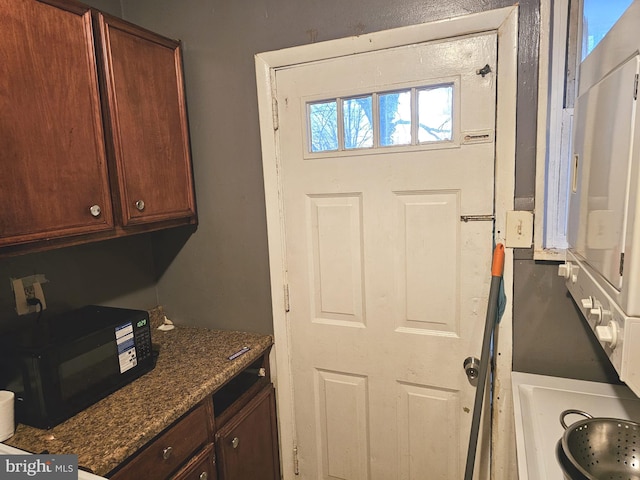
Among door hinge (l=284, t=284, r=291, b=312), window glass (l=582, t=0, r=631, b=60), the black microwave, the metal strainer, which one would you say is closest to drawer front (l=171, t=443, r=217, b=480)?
the black microwave

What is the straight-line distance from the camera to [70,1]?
1.30 metres

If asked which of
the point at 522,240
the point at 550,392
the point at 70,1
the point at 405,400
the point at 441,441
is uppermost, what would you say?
the point at 70,1

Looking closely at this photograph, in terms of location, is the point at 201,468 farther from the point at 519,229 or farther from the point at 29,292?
the point at 519,229

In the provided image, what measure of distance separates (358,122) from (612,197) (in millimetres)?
942

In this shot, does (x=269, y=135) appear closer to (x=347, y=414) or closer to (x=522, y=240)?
(x=522, y=240)

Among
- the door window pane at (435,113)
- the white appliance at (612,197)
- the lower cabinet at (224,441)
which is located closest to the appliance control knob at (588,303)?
the white appliance at (612,197)

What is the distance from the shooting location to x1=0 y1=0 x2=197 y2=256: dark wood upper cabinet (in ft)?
3.81

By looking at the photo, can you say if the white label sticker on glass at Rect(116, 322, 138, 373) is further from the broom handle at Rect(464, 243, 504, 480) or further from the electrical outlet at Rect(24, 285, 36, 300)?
the broom handle at Rect(464, 243, 504, 480)

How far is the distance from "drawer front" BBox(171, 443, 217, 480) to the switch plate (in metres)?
1.30

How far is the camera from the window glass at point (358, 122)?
1560 mm

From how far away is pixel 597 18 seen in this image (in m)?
1.29

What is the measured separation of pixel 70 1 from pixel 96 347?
111cm

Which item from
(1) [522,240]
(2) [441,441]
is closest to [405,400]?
(2) [441,441]

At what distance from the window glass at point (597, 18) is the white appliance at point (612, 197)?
0.25 meters
